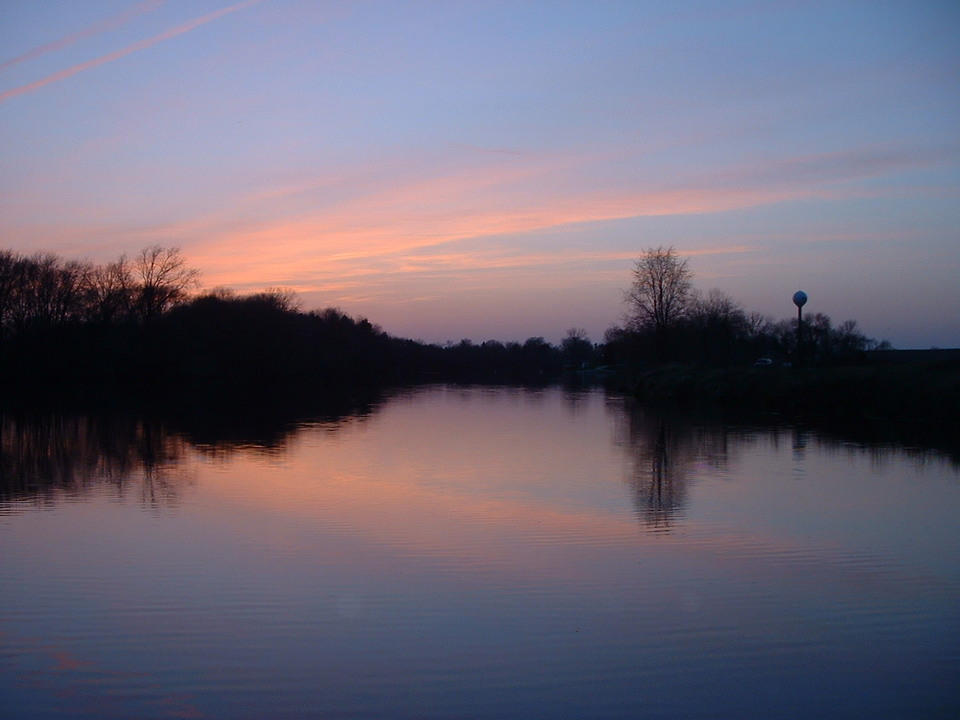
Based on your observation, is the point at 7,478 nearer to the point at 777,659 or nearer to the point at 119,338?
the point at 777,659

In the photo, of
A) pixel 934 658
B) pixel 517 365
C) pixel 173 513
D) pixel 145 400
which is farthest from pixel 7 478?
pixel 517 365

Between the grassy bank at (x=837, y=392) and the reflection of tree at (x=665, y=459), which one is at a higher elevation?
the grassy bank at (x=837, y=392)

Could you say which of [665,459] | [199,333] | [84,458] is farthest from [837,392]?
[199,333]

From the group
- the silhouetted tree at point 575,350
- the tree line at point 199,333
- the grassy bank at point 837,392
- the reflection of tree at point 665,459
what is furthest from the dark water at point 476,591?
the silhouetted tree at point 575,350

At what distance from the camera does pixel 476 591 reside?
834 centimetres

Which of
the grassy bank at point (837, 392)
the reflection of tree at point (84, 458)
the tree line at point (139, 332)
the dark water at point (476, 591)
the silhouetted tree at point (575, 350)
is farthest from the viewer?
the silhouetted tree at point (575, 350)

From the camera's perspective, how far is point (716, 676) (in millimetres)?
6230

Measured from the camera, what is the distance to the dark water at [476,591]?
5.91 meters

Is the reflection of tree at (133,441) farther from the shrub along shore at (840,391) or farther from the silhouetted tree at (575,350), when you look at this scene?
the silhouetted tree at (575,350)

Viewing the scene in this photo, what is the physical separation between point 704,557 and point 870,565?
190 cm

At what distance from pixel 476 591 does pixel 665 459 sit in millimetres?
11753

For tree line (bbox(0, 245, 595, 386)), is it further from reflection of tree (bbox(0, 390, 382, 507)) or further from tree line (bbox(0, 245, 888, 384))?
reflection of tree (bbox(0, 390, 382, 507))

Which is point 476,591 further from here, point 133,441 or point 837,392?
point 837,392

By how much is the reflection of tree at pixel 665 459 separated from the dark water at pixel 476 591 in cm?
13
